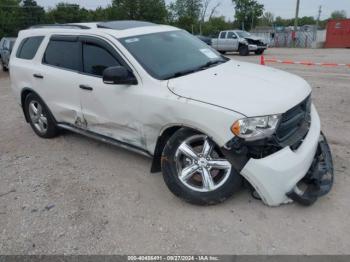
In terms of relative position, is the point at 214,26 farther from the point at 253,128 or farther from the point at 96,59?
the point at 253,128

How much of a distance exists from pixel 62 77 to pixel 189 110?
2287 mm

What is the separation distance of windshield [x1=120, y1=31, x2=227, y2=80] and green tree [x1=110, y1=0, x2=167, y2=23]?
40.8 metres

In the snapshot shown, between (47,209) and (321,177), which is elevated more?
(321,177)

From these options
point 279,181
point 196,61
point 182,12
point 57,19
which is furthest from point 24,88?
point 182,12

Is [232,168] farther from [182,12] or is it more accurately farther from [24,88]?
[182,12]

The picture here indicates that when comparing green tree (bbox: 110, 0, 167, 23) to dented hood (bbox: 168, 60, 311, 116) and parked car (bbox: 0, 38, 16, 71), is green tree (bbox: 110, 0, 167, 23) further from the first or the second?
dented hood (bbox: 168, 60, 311, 116)

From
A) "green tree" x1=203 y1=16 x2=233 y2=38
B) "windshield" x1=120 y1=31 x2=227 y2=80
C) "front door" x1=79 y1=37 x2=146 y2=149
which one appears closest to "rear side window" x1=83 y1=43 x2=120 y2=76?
"front door" x1=79 y1=37 x2=146 y2=149

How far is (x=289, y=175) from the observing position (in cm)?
303

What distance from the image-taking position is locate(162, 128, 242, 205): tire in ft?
10.8

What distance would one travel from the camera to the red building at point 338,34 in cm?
3064

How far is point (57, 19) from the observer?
4675 cm

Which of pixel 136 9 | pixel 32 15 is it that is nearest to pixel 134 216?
pixel 136 9

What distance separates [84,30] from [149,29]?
852mm

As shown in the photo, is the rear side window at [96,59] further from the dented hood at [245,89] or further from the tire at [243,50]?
the tire at [243,50]
